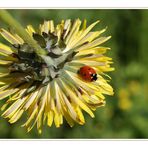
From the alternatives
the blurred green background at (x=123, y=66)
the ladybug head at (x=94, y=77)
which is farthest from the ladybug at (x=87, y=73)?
the blurred green background at (x=123, y=66)

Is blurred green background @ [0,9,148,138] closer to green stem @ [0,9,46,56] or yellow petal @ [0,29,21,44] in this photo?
yellow petal @ [0,29,21,44]

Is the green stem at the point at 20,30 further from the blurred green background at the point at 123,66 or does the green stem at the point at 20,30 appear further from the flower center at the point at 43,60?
the blurred green background at the point at 123,66

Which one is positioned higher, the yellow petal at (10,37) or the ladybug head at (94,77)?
the yellow petal at (10,37)

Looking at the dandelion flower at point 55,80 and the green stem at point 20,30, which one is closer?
the green stem at point 20,30

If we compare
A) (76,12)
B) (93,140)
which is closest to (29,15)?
(76,12)

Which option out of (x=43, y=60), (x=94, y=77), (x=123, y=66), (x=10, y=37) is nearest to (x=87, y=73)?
(x=94, y=77)

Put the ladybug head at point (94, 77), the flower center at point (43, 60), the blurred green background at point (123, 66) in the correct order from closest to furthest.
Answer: the flower center at point (43, 60), the ladybug head at point (94, 77), the blurred green background at point (123, 66)

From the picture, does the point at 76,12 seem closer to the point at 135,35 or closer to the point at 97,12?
the point at 97,12
